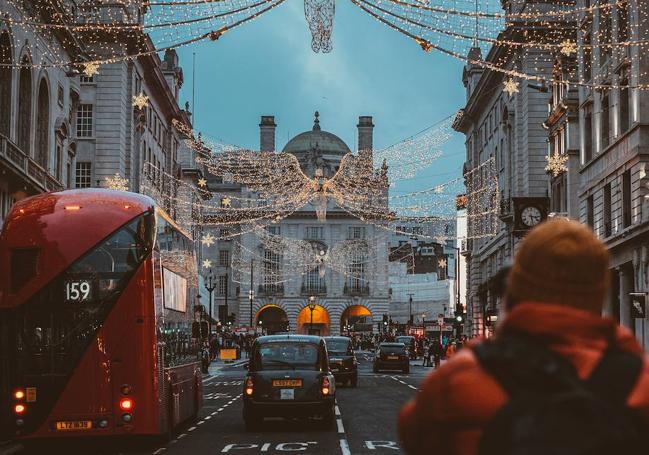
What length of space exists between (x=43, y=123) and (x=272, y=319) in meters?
94.5

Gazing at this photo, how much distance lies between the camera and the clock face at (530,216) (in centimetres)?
5138

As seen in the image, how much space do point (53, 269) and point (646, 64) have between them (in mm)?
25865

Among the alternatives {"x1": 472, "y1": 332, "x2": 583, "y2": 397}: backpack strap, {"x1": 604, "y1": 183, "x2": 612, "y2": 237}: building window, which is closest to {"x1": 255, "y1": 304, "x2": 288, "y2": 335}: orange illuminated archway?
{"x1": 604, "y1": 183, "x2": 612, "y2": 237}: building window

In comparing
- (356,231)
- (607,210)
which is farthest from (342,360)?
(356,231)

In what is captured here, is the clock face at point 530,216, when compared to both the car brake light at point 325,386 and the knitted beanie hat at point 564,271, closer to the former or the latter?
the car brake light at point 325,386

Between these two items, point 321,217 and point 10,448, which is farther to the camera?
point 321,217

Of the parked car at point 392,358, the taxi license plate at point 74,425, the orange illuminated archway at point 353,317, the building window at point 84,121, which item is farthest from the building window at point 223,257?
the taxi license plate at point 74,425

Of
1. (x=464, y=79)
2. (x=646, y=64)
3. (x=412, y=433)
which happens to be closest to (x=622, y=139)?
(x=646, y=64)

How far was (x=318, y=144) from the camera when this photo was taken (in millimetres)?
129250

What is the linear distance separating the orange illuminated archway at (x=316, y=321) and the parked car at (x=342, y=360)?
90.4m

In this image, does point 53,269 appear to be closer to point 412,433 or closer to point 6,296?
point 6,296

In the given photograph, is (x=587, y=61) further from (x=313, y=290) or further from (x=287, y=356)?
(x=313, y=290)

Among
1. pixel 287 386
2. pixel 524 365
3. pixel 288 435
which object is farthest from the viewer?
pixel 287 386

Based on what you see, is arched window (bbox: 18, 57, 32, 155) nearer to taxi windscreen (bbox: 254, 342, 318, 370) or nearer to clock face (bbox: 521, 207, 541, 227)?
taxi windscreen (bbox: 254, 342, 318, 370)
